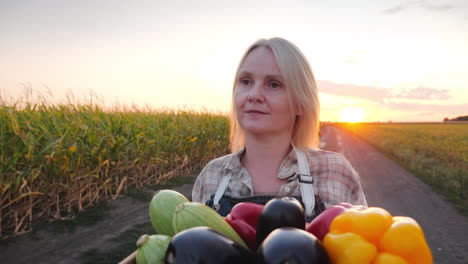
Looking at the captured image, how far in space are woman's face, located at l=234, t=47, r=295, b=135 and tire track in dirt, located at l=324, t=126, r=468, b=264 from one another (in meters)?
3.86

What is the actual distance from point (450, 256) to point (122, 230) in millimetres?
4460

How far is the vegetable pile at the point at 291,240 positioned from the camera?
71 cm

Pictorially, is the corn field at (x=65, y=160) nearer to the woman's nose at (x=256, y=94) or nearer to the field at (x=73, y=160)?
the field at (x=73, y=160)

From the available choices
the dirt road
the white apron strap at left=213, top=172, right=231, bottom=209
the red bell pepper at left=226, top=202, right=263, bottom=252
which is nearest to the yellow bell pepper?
the red bell pepper at left=226, top=202, right=263, bottom=252

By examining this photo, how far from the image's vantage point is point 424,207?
690 cm

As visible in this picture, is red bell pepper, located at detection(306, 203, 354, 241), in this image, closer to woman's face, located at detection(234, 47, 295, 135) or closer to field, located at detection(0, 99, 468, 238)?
woman's face, located at detection(234, 47, 295, 135)

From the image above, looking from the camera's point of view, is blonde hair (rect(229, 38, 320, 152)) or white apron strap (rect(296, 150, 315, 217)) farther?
blonde hair (rect(229, 38, 320, 152))

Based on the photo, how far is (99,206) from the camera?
571 cm

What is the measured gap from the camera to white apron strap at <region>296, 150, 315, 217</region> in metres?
1.65

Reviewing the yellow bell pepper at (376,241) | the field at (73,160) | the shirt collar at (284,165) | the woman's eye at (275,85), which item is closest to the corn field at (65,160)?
the field at (73,160)

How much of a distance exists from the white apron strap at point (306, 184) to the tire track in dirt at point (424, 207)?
Result: 3614mm

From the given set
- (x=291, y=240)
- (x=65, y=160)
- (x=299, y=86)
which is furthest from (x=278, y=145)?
(x=65, y=160)

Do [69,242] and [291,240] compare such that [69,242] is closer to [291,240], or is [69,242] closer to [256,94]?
[256,94]

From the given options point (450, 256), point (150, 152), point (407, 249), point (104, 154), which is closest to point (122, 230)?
point (104, 154)
